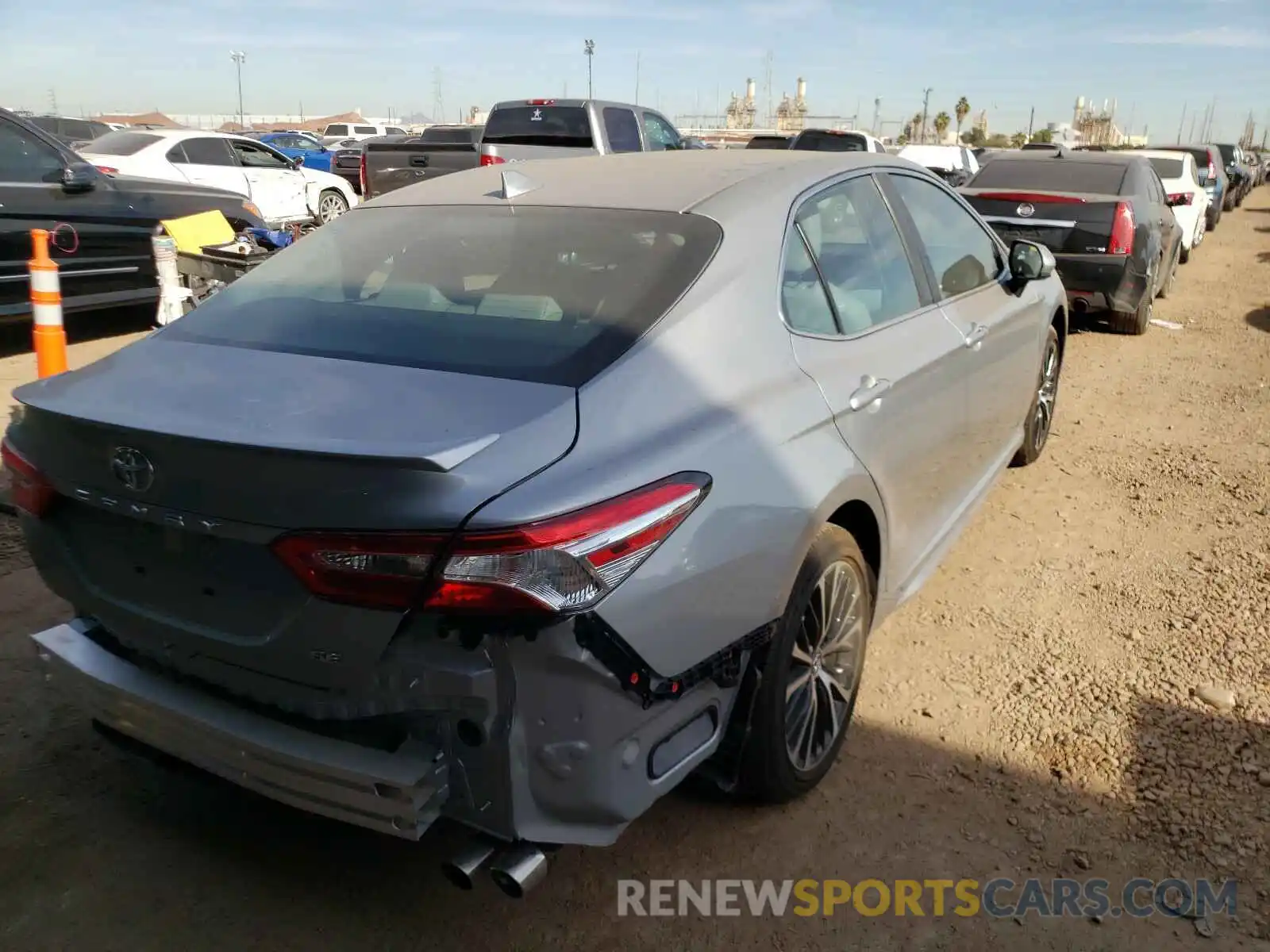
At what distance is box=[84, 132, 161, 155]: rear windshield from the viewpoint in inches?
497

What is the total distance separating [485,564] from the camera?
185 centimetres

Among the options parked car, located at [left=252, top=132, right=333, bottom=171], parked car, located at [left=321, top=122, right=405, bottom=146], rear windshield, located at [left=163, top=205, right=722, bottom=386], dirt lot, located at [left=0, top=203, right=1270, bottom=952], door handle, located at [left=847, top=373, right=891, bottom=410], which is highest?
rear windshield, located at [left=163, top=205, right=722, bottom=386]

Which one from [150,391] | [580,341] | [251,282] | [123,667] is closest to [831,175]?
[580,341]

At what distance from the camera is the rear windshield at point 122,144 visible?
12617mm

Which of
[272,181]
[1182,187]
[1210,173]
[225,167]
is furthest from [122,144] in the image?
[1210,173]

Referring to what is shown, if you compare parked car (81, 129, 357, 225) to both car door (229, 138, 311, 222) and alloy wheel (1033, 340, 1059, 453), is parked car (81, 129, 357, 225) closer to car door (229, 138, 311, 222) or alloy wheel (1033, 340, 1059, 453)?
car door (229, 138, 311, 222)

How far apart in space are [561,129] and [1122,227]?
6815mm

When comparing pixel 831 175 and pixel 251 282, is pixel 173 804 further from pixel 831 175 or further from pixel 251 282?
pixel 831 175

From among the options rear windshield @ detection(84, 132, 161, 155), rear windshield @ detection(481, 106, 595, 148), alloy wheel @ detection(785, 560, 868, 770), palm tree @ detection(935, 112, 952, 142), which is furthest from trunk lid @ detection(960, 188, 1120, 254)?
palm tree @ detection(935, 112, 952, 142)

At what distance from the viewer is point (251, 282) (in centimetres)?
311

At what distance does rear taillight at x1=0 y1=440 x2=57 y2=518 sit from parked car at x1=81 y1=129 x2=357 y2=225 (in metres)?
10.7

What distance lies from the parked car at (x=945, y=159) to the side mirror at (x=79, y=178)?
14510 millimetres

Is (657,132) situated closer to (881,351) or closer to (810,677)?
(881,351)

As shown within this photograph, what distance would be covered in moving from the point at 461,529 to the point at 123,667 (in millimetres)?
1012
